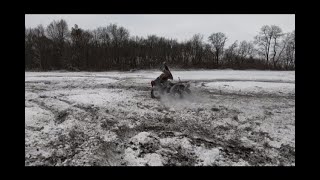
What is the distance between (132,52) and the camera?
1560 inches

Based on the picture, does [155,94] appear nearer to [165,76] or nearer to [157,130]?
[165,76]

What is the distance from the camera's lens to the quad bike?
519 inches

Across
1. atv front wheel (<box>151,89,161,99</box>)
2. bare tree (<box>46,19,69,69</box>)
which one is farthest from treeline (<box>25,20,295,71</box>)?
atv front wheel (<box>151,89,161,99</box>)


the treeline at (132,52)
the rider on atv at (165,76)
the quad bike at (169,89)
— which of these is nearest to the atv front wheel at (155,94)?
the quad bike at (169,89)

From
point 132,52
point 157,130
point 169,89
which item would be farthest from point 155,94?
point 132,52

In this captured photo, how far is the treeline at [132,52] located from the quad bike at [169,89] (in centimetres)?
2053

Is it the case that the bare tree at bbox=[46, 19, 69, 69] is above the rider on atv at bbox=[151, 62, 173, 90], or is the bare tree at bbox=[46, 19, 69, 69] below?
above

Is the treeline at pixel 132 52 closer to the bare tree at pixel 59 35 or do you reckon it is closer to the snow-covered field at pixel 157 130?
the bare tree at pixel 59 35

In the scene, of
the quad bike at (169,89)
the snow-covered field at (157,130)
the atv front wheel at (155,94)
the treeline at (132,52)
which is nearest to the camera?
the snow-covered field at (157,130)

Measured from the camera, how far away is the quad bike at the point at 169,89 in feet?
43.2

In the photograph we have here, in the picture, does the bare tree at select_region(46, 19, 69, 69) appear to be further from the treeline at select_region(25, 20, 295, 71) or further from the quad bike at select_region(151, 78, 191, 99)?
the quad bike at select_region(151, 78, 191, 99)

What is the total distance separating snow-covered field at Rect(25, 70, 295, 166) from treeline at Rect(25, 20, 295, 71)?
21.9 meters
